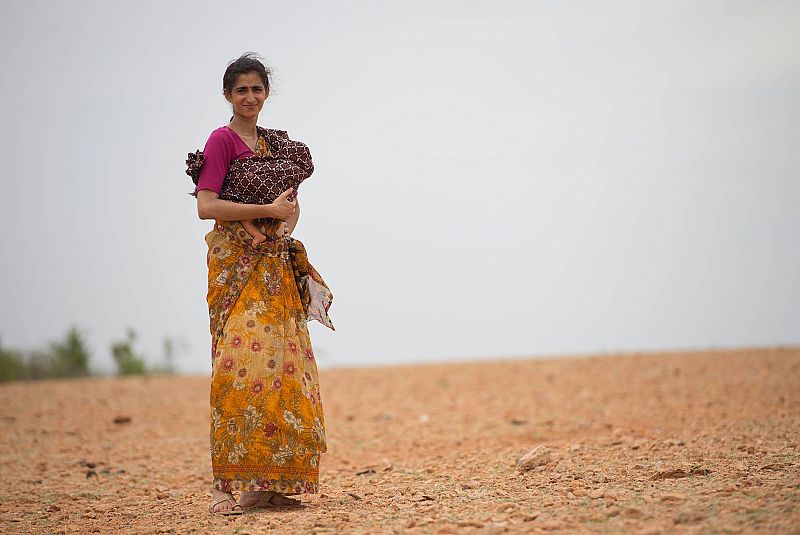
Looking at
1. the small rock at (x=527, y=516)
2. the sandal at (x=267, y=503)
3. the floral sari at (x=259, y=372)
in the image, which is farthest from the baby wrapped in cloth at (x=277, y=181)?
the small rock at (x=527, y=516)

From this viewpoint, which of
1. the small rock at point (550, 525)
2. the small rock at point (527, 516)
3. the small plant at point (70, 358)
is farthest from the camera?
the small plant at point (70, 358)

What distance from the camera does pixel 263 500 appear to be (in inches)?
209

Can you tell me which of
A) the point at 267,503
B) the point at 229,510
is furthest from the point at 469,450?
the point at 229,510

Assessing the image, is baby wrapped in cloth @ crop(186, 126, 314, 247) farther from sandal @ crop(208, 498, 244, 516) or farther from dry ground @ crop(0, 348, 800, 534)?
dry ground @ crop(0, 348, 800, 534)

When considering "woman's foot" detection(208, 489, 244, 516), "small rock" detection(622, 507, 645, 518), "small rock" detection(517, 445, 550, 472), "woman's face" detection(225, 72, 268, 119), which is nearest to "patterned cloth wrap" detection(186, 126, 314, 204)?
"woman's face" detection(225, 72, 268, 119)

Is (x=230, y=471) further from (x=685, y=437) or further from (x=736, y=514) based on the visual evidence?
(x=685, y=437)

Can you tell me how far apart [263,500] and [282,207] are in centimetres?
184

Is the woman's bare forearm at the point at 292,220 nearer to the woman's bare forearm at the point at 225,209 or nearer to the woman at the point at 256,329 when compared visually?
the woman at the point at 256,329

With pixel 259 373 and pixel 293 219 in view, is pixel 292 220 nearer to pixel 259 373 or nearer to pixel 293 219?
pixel 293 219

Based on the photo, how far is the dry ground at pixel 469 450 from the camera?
4590 mm

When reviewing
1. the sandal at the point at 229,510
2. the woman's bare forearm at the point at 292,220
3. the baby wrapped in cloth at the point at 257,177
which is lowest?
the sandal at the point at 229,510

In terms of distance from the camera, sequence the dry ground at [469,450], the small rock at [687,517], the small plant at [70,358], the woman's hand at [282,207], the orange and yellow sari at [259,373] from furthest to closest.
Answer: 1. the small plant at [70,358]
2. the woman's hand at [282,207]
3. the orange and yellow sari at [259,373]
4. the dry ground at [469,450]
5. the small rock at [687,517]

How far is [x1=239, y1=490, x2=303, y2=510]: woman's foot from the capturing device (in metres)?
5.27

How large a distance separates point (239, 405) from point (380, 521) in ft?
3.65
